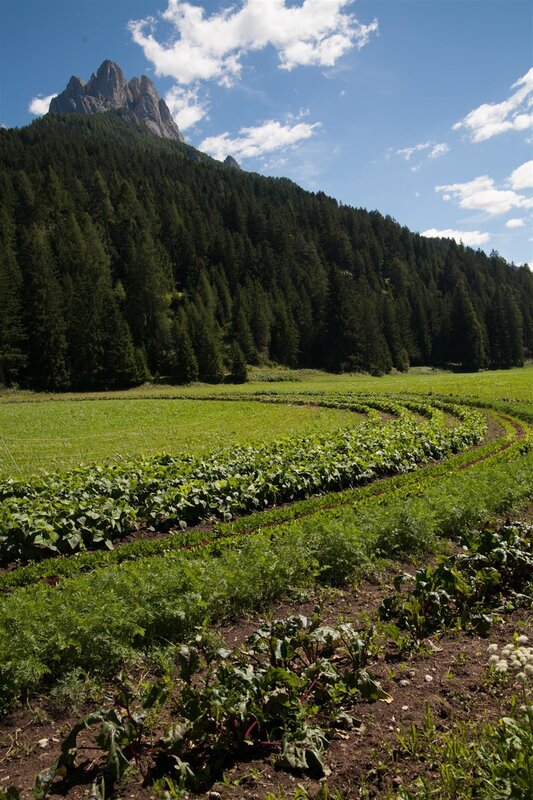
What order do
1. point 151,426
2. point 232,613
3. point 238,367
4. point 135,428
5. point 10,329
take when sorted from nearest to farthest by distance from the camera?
1. point 232,613
2. point 135,428
3. point 151,426
4. point 10,329
5. point 238,367

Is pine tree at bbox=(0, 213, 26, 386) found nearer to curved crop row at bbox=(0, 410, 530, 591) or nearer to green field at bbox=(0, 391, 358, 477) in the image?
green field at bbox=(0, 391, 358, 477)

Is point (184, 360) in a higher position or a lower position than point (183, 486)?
higher

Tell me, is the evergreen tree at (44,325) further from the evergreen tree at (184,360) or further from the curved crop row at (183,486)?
the curved crop row at (183,486)

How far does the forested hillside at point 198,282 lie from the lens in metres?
71.9

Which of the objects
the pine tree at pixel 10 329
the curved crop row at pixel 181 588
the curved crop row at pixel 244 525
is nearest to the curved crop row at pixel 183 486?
the curved crop row at pixel 244 525

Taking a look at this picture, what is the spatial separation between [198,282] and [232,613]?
112 metres

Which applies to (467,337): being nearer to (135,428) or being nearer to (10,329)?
(10,329)

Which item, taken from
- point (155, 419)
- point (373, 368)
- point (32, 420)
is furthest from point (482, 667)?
point (373, 368)

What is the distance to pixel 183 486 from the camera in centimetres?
1321

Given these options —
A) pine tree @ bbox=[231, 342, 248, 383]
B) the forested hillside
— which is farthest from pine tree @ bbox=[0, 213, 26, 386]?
pine tree @ bbox=[231, 342, 248, 383]

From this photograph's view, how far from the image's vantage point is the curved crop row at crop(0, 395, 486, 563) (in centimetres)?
1105

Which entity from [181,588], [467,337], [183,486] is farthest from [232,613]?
[467,337]

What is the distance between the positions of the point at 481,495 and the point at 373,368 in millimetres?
81056

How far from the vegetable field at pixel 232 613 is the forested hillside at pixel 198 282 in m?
60.1
